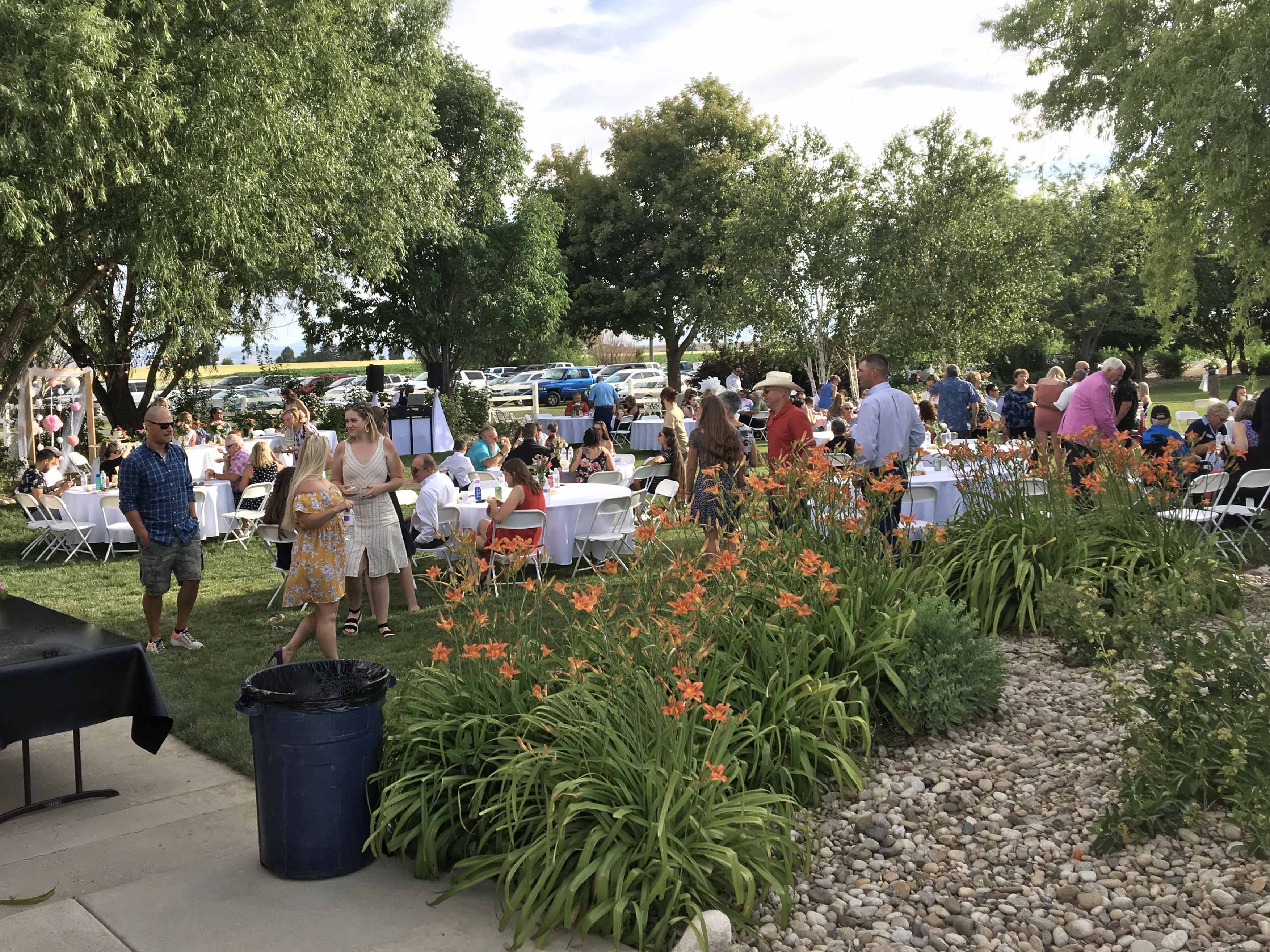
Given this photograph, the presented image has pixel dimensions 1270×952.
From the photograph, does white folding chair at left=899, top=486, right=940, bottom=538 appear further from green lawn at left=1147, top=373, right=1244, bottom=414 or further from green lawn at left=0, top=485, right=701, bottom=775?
green lawn at left=1147, top=373, right=1244, bottom=414

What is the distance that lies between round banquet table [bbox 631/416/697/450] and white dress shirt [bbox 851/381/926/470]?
14.0 meters

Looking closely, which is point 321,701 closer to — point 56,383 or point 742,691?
point 742,691

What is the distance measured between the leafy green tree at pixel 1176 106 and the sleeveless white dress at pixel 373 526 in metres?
12.2

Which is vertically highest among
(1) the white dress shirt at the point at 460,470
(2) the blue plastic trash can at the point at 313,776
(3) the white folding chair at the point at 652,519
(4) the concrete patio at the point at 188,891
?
(3) the white folding chair at the point at 652,519

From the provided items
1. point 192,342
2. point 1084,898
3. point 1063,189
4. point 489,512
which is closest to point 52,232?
point 192,342

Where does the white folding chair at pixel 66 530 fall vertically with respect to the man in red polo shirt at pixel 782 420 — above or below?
below

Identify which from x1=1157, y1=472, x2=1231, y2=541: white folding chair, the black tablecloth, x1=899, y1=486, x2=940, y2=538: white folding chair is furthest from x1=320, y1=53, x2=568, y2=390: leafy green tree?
the black tablecloth

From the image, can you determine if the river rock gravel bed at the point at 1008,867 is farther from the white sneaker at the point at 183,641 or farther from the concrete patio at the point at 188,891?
the white sneaker at the point at 183,641

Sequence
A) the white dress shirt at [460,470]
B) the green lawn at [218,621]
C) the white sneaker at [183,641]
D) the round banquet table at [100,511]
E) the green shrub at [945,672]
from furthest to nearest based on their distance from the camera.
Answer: the round banquet table at [100,511] → the white dress shirt at [460,470] → the white sneaker at [183,641] → the green lawn at [218,621] → the green shrub at [945,672]

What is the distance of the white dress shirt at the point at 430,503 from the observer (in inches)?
367

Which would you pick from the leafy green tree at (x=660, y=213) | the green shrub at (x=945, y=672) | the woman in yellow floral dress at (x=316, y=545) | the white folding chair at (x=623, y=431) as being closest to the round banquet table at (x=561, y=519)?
the woman in yellow floral dress at (x=316, y=545)

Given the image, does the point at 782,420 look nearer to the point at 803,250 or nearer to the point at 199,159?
the point at 199,159

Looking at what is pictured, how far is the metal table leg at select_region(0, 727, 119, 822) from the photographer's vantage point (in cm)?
471

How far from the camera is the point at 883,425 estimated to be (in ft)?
24.7
